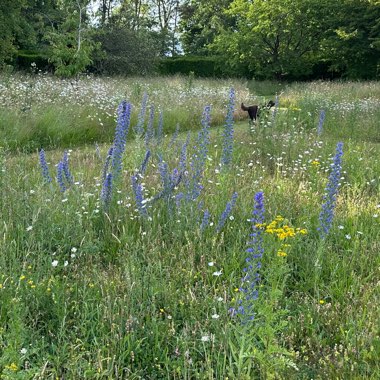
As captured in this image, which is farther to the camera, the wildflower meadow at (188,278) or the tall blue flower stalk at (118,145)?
the tall blue flower stalk at (118,145)

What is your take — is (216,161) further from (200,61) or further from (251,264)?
(200,61)

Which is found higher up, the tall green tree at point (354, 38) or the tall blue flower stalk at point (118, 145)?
the tall green tree at point (354, 38)

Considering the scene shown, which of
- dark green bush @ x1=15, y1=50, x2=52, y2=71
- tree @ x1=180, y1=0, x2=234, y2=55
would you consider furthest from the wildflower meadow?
tree @ x1=180, y1=0, x2=234, y2=55

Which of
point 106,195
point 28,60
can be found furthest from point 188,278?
point 28,60

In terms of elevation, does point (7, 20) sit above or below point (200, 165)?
above

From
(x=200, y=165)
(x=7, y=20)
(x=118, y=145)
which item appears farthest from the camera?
(x=7, y=20)

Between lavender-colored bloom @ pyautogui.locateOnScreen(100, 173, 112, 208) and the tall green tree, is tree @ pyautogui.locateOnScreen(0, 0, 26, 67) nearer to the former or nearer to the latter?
lavender-colored bloom @ pyautogui.locateOnScreen(100, 173, 112, 208)

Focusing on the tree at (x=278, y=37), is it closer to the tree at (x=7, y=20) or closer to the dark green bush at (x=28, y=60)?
the dark green bush at (x=28, y=60)

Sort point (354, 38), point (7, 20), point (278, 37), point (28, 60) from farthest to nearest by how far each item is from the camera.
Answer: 1. point (278, 37)
2. point (354, 38)
3. point (28, 60)
4. point (7, 20)

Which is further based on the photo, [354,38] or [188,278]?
[354,38]

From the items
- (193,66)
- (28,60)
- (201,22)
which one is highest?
(201,22)

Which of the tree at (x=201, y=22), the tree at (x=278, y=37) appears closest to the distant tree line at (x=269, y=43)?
the tree at (x=278, y=37)

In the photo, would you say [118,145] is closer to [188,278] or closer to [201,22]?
[188,278]

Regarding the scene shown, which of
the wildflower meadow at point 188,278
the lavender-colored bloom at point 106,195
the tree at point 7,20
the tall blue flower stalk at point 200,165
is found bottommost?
the wildflower meadow at point 188,278
